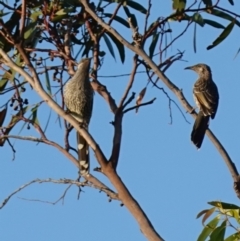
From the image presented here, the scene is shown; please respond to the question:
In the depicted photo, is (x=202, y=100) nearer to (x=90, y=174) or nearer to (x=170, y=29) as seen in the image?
(x=170, y=29)

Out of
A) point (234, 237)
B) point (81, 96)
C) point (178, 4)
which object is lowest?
point (234, 237)

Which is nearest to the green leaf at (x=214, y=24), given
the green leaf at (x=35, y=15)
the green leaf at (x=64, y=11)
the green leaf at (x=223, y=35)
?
the green leaf at (x=223, y=35)

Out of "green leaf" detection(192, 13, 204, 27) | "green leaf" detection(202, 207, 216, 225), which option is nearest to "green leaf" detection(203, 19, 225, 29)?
"green leaf" detection(192, 13, 204, 27)

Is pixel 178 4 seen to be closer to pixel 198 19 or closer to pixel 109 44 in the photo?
pixel 198 19

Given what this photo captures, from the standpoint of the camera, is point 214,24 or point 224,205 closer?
point 224,205

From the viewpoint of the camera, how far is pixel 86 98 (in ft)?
15.7

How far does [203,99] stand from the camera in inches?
204

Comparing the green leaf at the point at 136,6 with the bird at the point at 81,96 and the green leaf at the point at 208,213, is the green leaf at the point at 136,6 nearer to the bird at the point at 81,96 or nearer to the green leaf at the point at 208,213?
the bird at the point at 81,96

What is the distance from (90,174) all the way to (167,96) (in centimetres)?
59

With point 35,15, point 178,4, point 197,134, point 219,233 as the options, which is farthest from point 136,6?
point 219,233

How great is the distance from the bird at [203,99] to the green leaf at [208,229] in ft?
2.87

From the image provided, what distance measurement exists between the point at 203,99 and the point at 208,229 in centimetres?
205

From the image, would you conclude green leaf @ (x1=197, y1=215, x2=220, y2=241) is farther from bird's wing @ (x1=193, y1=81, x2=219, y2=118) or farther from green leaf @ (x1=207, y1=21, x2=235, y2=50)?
bird's wing @ (x1=193, y1=81, x2=219, y2=118)

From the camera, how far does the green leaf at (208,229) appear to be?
3172mm
